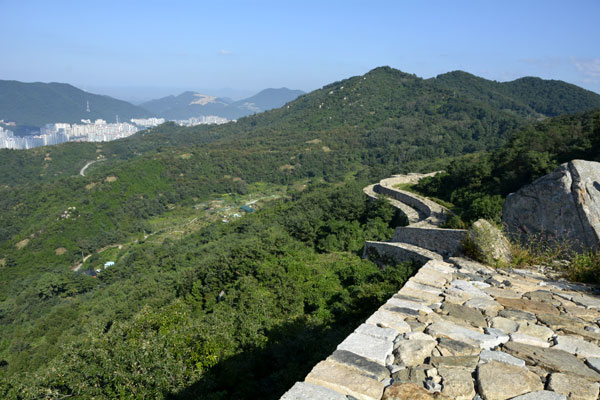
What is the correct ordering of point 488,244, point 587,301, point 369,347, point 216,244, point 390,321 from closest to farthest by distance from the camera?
1. point 369,347
2. point 390,321
3. point 587,301
4. point 488,244
5. point 216,244

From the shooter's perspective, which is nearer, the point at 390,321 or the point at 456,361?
the point at 456,361

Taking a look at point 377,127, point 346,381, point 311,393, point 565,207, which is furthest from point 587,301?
point 377,127

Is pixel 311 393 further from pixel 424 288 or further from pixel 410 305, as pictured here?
pixel 424 288

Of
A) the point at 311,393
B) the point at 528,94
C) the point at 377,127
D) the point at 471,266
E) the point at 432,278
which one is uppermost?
the point at 528,94

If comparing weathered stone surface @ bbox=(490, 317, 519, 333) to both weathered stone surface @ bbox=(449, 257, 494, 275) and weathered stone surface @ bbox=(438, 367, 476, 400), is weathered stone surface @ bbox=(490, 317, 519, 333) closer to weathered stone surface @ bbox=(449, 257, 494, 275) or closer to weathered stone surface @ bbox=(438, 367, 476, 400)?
weathered stone surface @ bbox=(438, 367, 476, 400)

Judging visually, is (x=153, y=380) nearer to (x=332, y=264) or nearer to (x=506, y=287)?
(x=506, y=287)

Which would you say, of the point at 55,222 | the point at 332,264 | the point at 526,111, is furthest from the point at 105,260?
the point at 526,111

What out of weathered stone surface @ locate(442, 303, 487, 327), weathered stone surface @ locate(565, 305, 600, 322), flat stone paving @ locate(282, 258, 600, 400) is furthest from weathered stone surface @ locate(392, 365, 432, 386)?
weathered stone surface @ locate(565, 305, 600, 322)

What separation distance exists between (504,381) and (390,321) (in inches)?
40.0

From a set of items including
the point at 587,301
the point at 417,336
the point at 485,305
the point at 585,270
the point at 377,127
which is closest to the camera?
the point at 417,336

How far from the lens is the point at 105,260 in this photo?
46.7 metres

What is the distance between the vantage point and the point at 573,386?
229 centimetres

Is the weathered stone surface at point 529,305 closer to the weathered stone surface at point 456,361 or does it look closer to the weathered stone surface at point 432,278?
the weathered stone surface at point 432,278

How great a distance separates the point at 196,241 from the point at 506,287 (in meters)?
39.3
